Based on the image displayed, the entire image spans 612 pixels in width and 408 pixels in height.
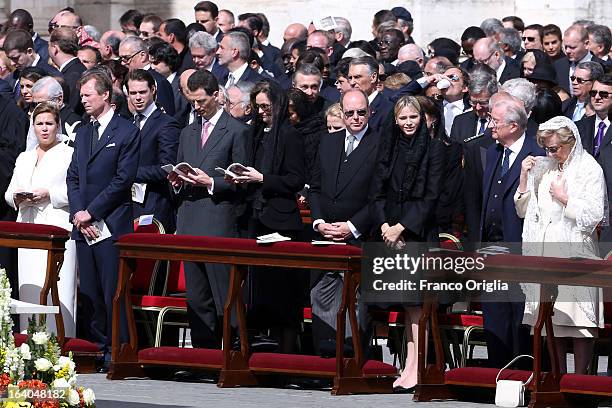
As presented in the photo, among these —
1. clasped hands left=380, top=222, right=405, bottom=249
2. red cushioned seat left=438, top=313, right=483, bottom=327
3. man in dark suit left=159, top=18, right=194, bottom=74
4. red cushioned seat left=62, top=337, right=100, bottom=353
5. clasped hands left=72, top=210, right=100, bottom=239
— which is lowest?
red cushioned seat left=62, top=337, right=100, bottom=353

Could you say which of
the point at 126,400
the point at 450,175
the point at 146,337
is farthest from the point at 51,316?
the point at 450,175

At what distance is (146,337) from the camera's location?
47.7ft

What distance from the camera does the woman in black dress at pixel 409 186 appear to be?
13.2 m

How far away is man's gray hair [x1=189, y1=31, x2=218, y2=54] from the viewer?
18.1 m

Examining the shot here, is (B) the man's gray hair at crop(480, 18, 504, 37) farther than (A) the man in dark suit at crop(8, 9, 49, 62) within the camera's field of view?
No

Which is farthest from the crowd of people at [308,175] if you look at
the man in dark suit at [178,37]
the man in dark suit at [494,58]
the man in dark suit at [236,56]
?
the man in dark suit at [178,37]

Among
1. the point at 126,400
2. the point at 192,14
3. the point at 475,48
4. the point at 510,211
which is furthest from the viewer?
the point at 192,14

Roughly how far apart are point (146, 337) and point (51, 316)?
0.76 metres

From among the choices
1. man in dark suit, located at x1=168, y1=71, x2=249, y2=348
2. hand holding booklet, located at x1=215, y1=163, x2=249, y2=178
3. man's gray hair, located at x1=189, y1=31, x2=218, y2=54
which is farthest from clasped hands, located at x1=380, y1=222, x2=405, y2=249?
man's gray hair, located at x1=189, y1=31, x2=218, y2=54

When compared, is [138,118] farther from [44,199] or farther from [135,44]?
[135,44]

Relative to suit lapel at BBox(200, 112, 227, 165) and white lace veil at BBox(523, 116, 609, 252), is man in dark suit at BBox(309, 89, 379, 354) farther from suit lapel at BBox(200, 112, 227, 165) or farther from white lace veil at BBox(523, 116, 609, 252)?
white lace veil at BBox(523, 116, 609, 252)

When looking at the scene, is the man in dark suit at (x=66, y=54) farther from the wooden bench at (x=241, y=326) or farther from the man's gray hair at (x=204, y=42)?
the wooden bench at (x=241, y=326)

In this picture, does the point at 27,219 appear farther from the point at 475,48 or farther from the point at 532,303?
the point at 475,48

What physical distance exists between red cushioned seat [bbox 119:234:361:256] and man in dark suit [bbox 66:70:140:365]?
0.61 m
